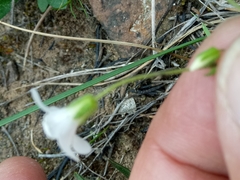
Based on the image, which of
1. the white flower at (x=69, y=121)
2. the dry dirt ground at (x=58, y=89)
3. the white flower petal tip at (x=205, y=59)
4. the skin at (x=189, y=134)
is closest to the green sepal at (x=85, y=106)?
the white flower at (x=69, y=121)

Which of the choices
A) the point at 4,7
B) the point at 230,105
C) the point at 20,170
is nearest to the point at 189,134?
the point at 230,105

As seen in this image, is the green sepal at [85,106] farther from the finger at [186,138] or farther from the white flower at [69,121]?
the finger at [186,138]

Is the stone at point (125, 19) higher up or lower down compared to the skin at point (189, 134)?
higher up

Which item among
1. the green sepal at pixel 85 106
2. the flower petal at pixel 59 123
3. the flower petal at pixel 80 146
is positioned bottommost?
the flower petal at pixel 80 146

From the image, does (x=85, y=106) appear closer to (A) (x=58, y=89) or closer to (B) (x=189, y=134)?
(B) (x=189, y=134)

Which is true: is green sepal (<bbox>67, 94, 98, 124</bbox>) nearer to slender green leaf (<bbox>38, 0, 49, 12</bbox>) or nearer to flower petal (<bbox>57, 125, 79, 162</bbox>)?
flower petal (<bbox>57, 125, 79, 162</bbox>)
